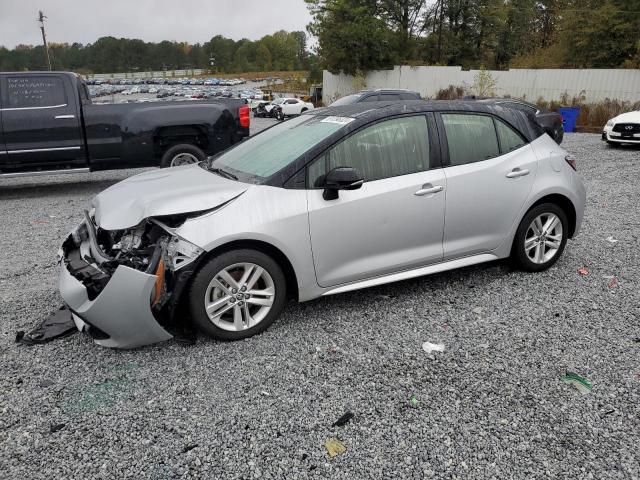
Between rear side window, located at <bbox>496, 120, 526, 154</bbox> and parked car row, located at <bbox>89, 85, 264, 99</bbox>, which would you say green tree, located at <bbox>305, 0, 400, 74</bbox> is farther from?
rear side window, located at <bbox>496, 120, 526, 154</bbox>

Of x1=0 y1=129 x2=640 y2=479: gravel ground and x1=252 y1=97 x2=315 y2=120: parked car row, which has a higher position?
x1=252 y1=97 x2=315 y2=120: parked car row

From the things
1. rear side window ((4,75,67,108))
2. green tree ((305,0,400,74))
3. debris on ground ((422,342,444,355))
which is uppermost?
green tree ((305,0,400,74))

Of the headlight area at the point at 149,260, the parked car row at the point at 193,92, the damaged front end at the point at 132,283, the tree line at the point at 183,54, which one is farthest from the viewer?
the tree line at the point at 183,54

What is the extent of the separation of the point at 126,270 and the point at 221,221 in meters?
0.66

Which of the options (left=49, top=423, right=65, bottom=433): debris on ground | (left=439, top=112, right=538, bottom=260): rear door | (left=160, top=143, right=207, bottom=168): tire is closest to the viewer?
(left=49, top=423, right=65, bottom=433): debris on ground

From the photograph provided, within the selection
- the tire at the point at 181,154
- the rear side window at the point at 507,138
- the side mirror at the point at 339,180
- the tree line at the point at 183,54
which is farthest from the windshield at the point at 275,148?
the tree line at the point at 183,54

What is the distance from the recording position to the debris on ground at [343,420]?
9.07 ft

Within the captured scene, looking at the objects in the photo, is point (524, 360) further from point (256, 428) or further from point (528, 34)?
point (528, 34)

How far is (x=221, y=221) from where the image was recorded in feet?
11.1

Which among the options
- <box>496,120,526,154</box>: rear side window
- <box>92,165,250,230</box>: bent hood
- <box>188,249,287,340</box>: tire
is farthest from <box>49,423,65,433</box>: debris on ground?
<box>496,120,526,154</box>: rear side window

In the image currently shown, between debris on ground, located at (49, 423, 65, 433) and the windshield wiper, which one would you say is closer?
debris on ground, located at (49, 423, 65, 433)

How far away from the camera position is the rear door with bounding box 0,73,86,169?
807cm

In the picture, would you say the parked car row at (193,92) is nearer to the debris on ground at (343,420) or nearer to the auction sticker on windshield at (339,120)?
the auction sticker on windshield at (339,120)

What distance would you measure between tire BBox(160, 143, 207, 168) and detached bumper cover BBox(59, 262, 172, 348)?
5.49 m
